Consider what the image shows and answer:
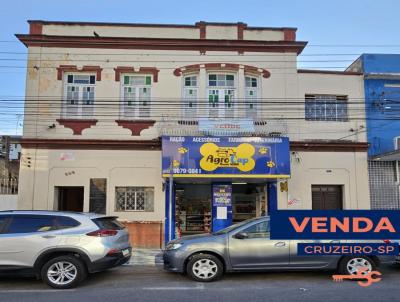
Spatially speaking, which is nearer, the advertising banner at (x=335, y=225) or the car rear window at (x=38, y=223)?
the car rear window at (x=38, y=223)

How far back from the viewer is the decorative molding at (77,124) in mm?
15914

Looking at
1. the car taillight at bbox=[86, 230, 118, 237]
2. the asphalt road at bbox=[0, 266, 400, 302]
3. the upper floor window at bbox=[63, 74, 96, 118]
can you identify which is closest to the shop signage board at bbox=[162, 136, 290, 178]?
the upper floor window at bbox=[63, 74, 96, 118]

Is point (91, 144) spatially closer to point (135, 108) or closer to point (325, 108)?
point (135, 108)

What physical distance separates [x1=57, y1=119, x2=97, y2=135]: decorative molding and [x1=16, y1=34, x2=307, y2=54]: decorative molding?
2979mm

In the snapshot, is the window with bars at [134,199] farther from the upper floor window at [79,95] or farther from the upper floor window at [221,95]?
the upper floor window at [221,95]

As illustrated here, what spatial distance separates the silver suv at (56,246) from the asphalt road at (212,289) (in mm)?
366

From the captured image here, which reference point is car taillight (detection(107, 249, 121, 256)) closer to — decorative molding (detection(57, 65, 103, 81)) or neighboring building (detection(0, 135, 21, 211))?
neighboring building (detection(0, 135, 21, 211))

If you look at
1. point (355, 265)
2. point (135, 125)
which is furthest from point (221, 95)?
point (355, 265)

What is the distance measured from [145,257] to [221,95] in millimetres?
7089

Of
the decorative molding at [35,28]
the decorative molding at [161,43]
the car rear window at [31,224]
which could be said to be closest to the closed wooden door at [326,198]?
the decorative molding at [161,43]

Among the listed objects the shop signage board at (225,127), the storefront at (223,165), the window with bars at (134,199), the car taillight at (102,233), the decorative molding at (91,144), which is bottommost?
the car taillight at (102,233)

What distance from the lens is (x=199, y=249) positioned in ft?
29.5

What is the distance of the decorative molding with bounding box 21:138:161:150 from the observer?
1560cm

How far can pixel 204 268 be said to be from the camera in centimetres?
894
